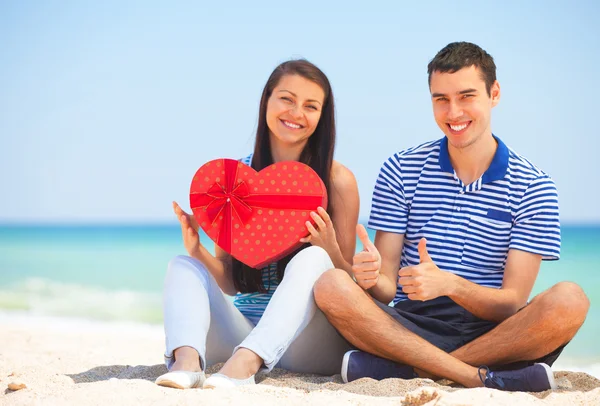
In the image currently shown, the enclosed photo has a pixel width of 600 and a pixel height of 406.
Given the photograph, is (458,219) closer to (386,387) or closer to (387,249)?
(387,249)

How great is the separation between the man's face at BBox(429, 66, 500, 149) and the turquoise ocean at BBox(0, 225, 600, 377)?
3.36 meters

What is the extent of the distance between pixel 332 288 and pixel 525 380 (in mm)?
876

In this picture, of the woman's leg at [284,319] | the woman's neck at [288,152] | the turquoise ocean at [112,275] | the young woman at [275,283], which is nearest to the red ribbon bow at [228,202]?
the young woman at [275,283]

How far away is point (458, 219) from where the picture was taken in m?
3.52

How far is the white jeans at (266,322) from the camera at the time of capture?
3098mm

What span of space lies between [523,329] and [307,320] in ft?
2.96

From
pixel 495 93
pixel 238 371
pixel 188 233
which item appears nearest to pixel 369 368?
pixel 238 371

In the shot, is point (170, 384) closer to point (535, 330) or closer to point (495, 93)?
point (535, 330)

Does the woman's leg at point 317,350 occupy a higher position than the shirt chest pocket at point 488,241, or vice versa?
the shirt chest pocket at point 488,241

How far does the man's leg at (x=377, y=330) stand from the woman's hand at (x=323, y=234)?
0.31 metres

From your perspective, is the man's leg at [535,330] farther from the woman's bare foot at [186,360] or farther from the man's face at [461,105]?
the woman's bare foot at [186,360]

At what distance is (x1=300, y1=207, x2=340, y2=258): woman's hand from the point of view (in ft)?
11.4

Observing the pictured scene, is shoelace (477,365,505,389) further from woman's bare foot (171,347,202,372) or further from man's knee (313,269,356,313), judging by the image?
woman's bare foot (171,347,202,372)

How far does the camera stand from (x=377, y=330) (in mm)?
3197
